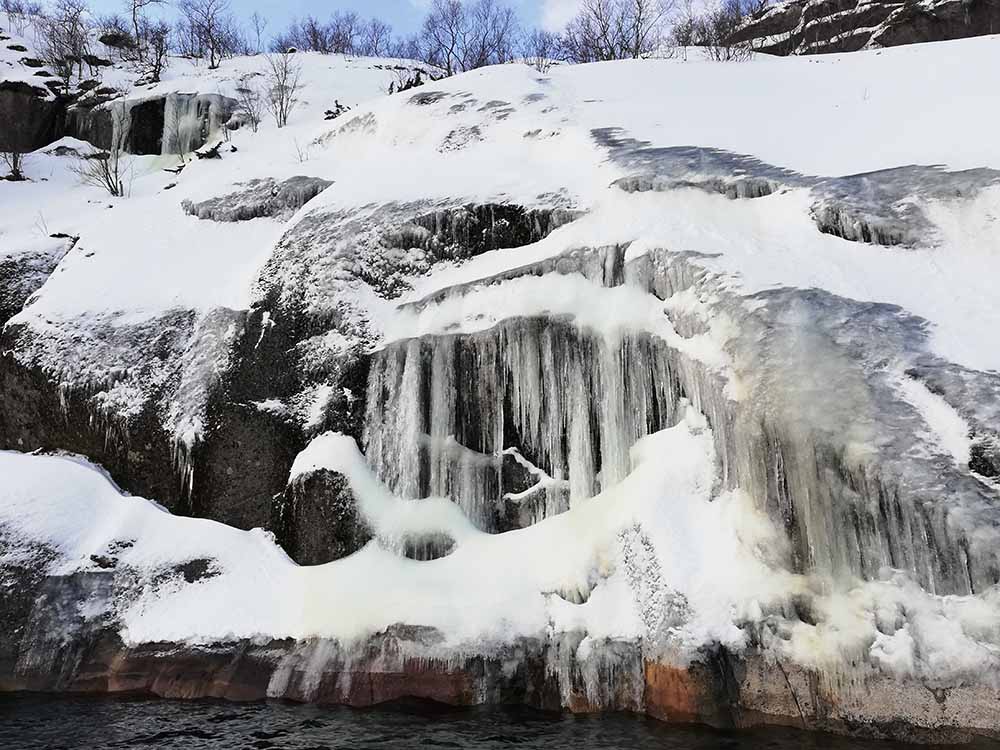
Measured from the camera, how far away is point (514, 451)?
27.3 feet

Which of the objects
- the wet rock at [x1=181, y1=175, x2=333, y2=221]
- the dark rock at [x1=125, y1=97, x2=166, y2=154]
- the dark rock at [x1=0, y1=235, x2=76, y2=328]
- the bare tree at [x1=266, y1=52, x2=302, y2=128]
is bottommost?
the dark rock at [x1=0, y1=235, x2=76, y2=328]

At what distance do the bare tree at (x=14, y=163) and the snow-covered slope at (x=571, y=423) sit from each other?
1519 centimetres

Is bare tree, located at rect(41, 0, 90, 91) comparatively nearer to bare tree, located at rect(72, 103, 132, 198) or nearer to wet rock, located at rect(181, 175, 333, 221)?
bare tree, located at rect(72, 103, 132, 198)

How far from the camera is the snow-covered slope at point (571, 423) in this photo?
228 inches

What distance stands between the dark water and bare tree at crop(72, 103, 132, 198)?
18.5 meters

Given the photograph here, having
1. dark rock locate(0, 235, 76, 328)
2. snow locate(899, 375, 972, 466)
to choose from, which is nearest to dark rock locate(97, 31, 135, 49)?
dark rock locate(0, 235, 76, 328)

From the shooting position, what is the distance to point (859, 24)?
97.2ft

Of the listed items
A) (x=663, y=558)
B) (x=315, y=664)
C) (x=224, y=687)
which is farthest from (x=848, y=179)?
(x=224, y=687)

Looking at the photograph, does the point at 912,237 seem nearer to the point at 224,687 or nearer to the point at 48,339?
the point at 224,687

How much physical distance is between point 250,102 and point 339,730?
27.3 metres

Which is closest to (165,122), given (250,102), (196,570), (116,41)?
(250,102)

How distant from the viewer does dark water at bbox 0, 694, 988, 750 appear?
5.61m

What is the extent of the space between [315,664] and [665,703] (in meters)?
3.55

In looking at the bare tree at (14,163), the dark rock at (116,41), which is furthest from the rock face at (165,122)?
the dark rock at (116,41)
